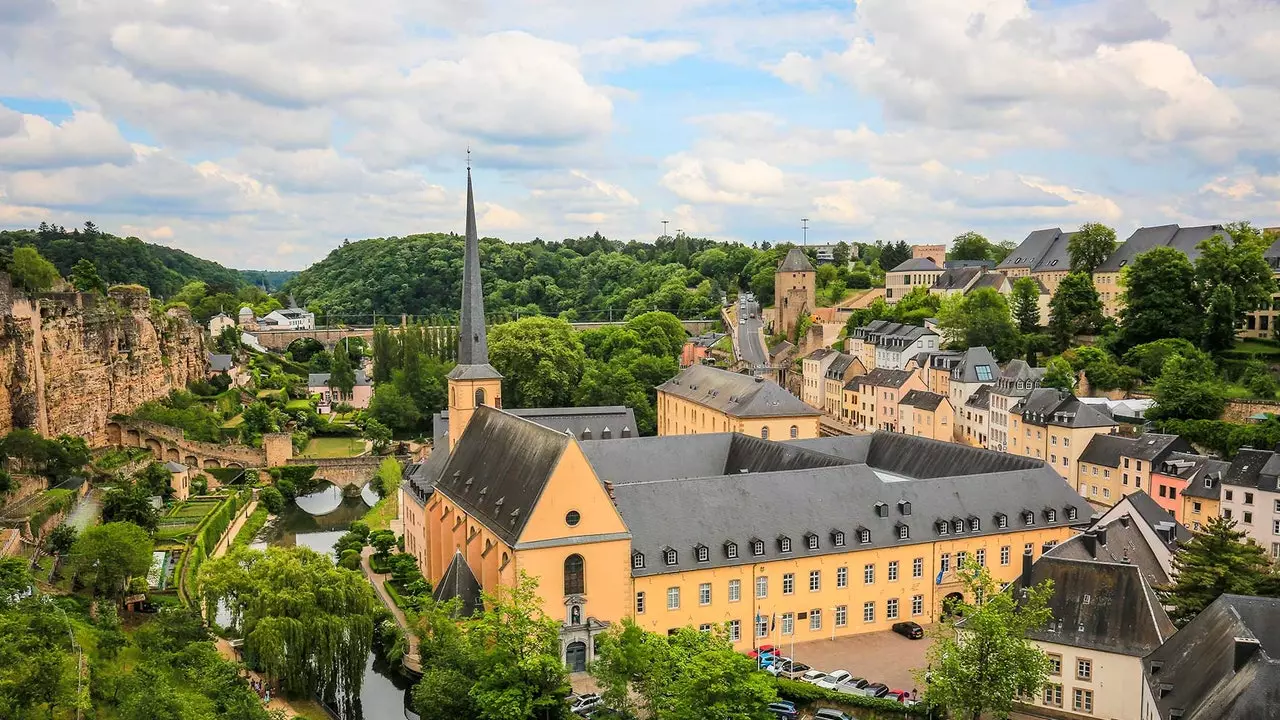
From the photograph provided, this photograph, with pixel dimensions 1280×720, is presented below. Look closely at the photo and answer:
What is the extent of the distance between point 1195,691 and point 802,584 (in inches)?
649

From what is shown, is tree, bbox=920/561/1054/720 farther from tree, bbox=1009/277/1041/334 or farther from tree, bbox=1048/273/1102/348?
tree, bbox=1009/277/1041/334

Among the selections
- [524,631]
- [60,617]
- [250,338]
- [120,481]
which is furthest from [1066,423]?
[250,338]

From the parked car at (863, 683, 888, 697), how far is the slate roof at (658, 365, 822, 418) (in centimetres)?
2839

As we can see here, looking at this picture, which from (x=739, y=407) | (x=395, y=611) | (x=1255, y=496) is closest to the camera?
(x=395, y=611)

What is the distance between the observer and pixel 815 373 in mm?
93438

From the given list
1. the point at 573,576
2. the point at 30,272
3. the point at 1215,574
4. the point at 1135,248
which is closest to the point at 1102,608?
the point at 1215,574

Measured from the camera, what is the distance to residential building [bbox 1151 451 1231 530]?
51.0 m

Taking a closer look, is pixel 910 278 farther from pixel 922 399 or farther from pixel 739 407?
pixel 739 407

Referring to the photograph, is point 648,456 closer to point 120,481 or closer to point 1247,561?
point 1247,561

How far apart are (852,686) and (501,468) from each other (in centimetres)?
1664

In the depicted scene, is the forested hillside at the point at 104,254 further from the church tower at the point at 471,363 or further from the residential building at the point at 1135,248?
the residential building at the point at 1135,248

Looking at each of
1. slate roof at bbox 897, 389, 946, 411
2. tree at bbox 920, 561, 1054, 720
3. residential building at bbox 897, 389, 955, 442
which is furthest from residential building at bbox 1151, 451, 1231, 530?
tree at bbox 920, 561, 1054, 720

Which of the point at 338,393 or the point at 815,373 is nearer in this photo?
the point at 815,373

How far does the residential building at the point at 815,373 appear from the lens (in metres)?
92.1
